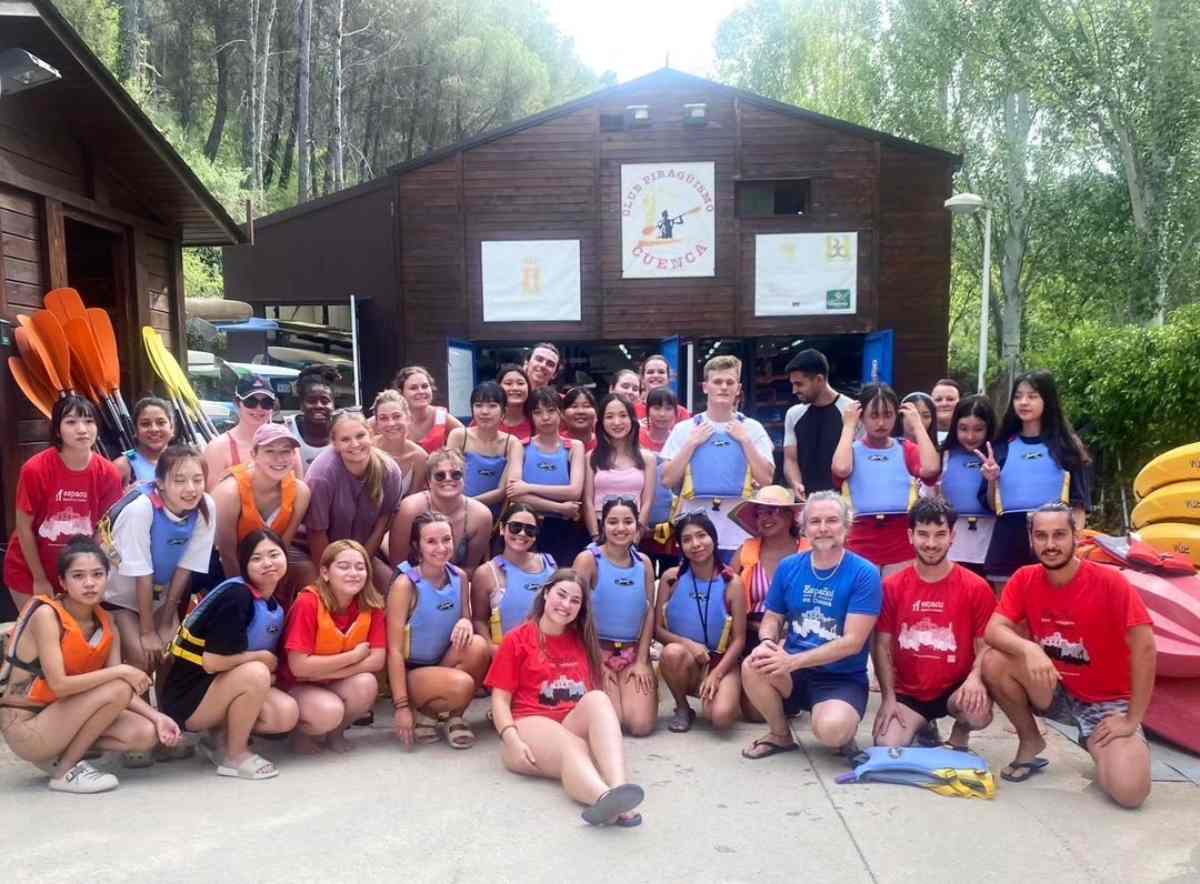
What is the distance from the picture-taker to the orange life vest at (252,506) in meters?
4.34

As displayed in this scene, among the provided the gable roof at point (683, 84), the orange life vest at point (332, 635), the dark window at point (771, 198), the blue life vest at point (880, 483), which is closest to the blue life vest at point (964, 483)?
the blue life vest at point (880, 483)

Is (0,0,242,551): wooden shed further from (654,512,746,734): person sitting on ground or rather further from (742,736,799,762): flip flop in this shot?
(742,736,799,762): flip flop

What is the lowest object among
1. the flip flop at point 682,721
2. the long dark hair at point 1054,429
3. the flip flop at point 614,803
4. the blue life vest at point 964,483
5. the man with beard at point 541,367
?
the flip flop at point 682,721

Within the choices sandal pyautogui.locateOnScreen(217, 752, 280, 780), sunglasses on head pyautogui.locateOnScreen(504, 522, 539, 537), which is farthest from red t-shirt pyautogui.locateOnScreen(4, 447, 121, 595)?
sunglasses on head pyautogui.locateOnScreen(504, 522, 539, 537)

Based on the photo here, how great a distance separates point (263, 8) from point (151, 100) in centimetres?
593

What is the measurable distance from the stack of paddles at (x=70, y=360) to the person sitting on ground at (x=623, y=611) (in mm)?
3403

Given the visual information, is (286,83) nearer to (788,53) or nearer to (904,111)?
(788,53)

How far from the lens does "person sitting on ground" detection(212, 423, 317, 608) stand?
14.2 ft

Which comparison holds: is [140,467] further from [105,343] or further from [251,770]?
[105,343]

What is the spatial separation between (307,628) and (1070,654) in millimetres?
3332

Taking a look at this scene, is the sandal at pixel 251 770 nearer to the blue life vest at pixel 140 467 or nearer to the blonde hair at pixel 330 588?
the blonde hair at pixel 330 588

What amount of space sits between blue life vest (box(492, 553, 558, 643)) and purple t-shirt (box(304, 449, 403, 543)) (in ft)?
2.54

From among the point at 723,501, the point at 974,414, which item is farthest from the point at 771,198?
the point at 723,501

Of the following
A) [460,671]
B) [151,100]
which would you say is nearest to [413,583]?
[460,671]
